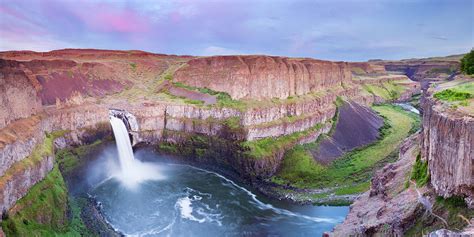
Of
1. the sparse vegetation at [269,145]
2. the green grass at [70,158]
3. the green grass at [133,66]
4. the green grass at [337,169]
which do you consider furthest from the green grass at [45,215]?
the green grass at [133,66]

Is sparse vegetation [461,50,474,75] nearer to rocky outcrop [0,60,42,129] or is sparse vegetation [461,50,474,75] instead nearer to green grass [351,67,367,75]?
rocky outcrop [0,60,42,129]

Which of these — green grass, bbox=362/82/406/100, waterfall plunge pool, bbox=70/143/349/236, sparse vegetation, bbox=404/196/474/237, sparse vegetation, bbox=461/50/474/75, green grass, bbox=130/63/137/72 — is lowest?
waterfall plunge pool, bbox=70/143/349/236

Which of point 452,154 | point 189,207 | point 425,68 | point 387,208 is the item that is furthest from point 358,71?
point 452,154

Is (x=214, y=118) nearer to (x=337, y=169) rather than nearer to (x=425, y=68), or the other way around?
(x=337, y=169)

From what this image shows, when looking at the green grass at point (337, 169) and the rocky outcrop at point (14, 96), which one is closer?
the rocky outcrop at point (14, 96)

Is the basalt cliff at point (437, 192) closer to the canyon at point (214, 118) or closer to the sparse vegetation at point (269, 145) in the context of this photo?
the canyon at point (214, 118)

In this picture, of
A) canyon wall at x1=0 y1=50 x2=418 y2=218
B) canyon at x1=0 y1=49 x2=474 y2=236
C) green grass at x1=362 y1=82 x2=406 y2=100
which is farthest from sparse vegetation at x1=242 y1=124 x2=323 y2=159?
green grass at x1=362 y1=82 x2=406 y2=100
